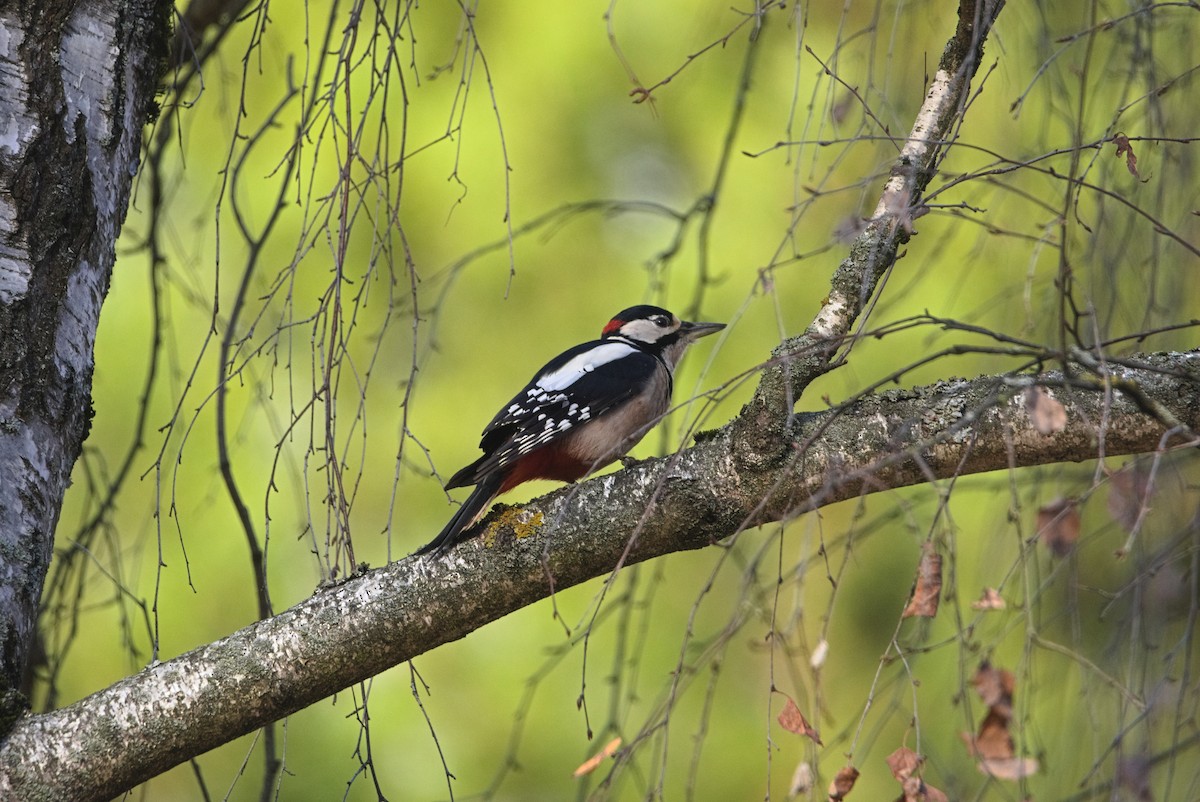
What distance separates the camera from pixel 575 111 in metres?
4.29

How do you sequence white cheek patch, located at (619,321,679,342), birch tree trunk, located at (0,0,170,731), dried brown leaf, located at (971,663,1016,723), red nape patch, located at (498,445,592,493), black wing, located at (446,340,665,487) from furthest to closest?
1. white cheek patch, located at (619,321,679,342)
2. red nape patch, located at (498,445,592,493)
3. black wing, located at (446,340,665,487)
4. birch tree trunk, located at (0,0,170,731)
5. dried brown leaf, located at (971,663,1016,723)

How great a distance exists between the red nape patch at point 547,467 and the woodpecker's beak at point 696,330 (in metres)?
0.69

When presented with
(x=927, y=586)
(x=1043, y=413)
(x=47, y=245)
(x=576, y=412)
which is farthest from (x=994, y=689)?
(x=576, y=412)

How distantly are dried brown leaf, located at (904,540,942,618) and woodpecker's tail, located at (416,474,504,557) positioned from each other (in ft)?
3.18

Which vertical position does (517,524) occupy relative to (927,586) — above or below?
above

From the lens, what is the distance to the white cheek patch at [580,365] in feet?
11.5

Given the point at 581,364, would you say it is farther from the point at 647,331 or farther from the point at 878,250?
the point at 878,250

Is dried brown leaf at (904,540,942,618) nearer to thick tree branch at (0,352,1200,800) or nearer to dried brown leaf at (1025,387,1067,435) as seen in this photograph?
dried brown leaf at (1025,387,1067,435)

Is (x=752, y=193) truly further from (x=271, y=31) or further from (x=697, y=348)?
(x=271, y=31)

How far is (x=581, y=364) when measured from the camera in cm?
362

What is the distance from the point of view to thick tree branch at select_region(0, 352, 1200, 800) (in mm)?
2088

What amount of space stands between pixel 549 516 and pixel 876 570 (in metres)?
1.90

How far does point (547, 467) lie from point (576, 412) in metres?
0.23

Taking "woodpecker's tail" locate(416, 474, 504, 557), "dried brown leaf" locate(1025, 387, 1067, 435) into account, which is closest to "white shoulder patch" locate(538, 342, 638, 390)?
"woodpecker's tail" locate(416, 474, 504, 557)
